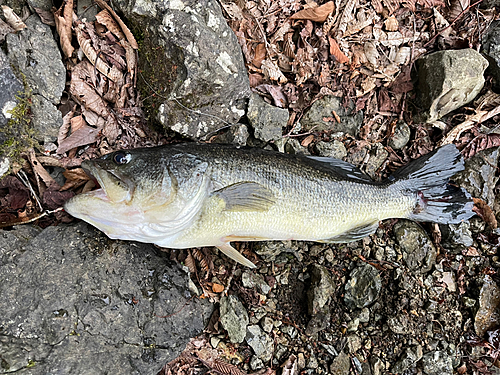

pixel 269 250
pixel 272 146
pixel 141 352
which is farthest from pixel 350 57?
pixel 141 352

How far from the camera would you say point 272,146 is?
14.4ft

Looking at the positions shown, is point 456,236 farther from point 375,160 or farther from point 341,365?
point 341,365

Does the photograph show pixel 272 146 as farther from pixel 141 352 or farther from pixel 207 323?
pixel 141 352

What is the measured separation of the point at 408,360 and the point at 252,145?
3.08 metres

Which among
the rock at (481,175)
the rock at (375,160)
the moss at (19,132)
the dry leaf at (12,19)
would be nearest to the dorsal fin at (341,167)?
the rock at (375,160)

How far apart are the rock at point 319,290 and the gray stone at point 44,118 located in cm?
329

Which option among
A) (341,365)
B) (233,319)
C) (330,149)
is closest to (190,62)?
(330,149)

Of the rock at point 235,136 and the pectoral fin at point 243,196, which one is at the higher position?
the rock at point 235,136

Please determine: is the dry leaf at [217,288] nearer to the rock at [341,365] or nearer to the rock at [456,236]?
the rock at [341,365]

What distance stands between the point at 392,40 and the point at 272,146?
6.96ft

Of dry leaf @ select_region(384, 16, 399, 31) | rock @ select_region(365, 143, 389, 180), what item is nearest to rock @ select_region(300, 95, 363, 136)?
rock @ select_region(365, 143, 389, 180)

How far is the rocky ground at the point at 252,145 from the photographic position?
344cm

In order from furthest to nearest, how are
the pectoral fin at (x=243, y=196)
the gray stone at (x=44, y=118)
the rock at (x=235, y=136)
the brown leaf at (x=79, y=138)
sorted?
the rock at (x=235, y=136), the brown leaf at (x=79, y=138), the gray stone at (x=44, y=118), the pectoral fin at (x=243, y=196)

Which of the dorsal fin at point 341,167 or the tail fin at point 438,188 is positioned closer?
the dorsal fin at point 341,167
